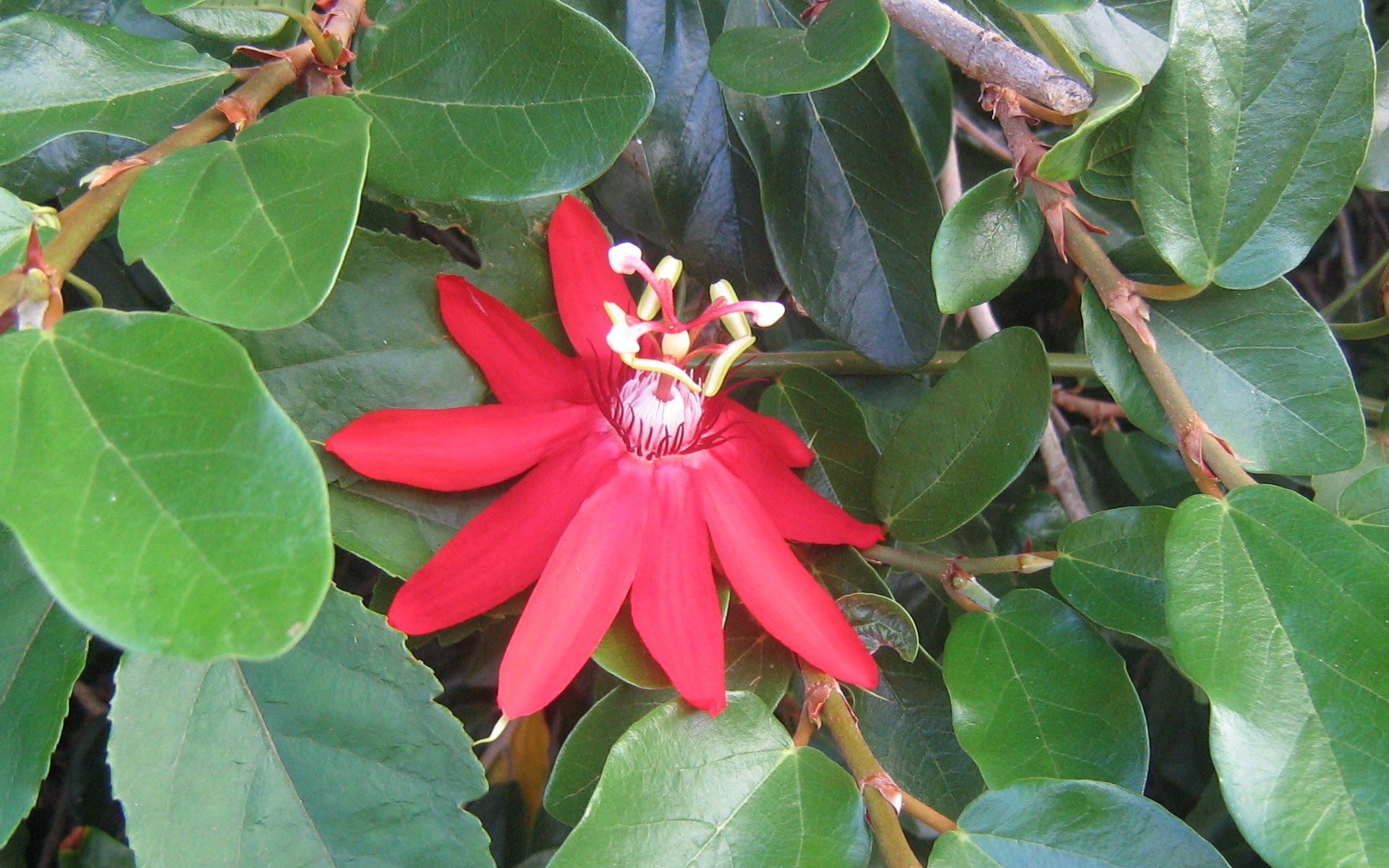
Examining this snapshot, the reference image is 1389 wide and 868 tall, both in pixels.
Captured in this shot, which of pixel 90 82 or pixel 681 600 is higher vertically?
pixel 90 82

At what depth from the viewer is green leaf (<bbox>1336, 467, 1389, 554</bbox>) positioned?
62 cm

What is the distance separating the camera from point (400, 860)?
0.60 metres

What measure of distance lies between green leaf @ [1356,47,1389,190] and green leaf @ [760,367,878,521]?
0.42 meters

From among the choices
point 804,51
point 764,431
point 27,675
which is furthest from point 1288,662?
point 27,675

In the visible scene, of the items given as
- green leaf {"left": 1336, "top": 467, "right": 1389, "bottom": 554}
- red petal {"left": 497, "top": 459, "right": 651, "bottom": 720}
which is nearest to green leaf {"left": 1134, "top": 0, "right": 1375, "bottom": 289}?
green leaf {"left": 1336, "top": 467, "right": 1389, "bottom": 554}

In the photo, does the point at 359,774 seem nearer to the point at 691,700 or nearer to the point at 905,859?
the point at 691,700

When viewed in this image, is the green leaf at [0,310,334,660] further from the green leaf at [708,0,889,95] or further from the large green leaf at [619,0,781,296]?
the large green leaf at [619,0,781,296]

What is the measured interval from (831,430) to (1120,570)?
22 cm

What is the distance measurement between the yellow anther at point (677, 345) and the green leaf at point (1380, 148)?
1.70ft

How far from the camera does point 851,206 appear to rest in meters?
0.83

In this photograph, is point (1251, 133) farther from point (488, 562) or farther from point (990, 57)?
point (488, 562)

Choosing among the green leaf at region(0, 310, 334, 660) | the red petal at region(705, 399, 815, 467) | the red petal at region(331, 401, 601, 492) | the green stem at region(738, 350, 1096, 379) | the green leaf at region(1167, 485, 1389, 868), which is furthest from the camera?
the green stem at region(738, 350, 1096, 379)

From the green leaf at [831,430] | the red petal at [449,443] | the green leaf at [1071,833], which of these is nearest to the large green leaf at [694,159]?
the green leaf at [831,430]

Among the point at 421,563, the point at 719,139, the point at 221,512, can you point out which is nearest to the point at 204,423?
the point at 221,512
